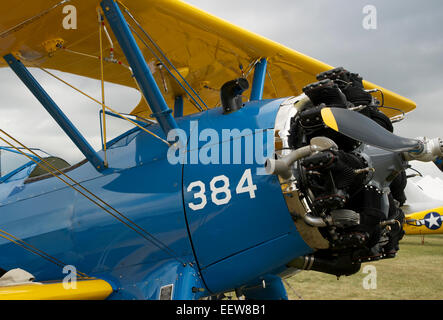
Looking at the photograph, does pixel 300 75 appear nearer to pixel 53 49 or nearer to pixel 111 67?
pixel 111 67

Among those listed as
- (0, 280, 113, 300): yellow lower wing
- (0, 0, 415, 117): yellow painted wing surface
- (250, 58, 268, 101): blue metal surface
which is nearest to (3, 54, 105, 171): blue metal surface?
(0, 0, 415, 117): yellow painted wing surface

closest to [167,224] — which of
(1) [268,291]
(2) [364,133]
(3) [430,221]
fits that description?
(1) [268,291]

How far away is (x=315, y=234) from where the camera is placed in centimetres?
294

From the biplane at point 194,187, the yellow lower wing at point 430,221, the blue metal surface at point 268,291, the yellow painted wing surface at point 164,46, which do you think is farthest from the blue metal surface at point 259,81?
the yellow lower wing at point 430,221

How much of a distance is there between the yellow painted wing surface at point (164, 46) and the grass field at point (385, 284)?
3.11 meters

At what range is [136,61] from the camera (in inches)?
132

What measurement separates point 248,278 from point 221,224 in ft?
1.62

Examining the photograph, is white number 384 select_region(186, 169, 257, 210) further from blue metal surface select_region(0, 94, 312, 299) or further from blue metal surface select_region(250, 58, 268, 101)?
blue metal surface select_region(250, 58, 268, 101)

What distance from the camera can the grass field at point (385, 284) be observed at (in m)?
7.62

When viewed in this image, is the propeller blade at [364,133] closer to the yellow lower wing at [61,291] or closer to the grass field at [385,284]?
the yellow lower wing at [61,291]

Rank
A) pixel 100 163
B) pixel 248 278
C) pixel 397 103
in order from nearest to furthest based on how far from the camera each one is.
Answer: pixel 248 278, pixel 100 163, pixel 397 103

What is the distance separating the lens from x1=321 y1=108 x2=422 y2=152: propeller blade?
2693 millimetres

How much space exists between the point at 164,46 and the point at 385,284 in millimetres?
6780
